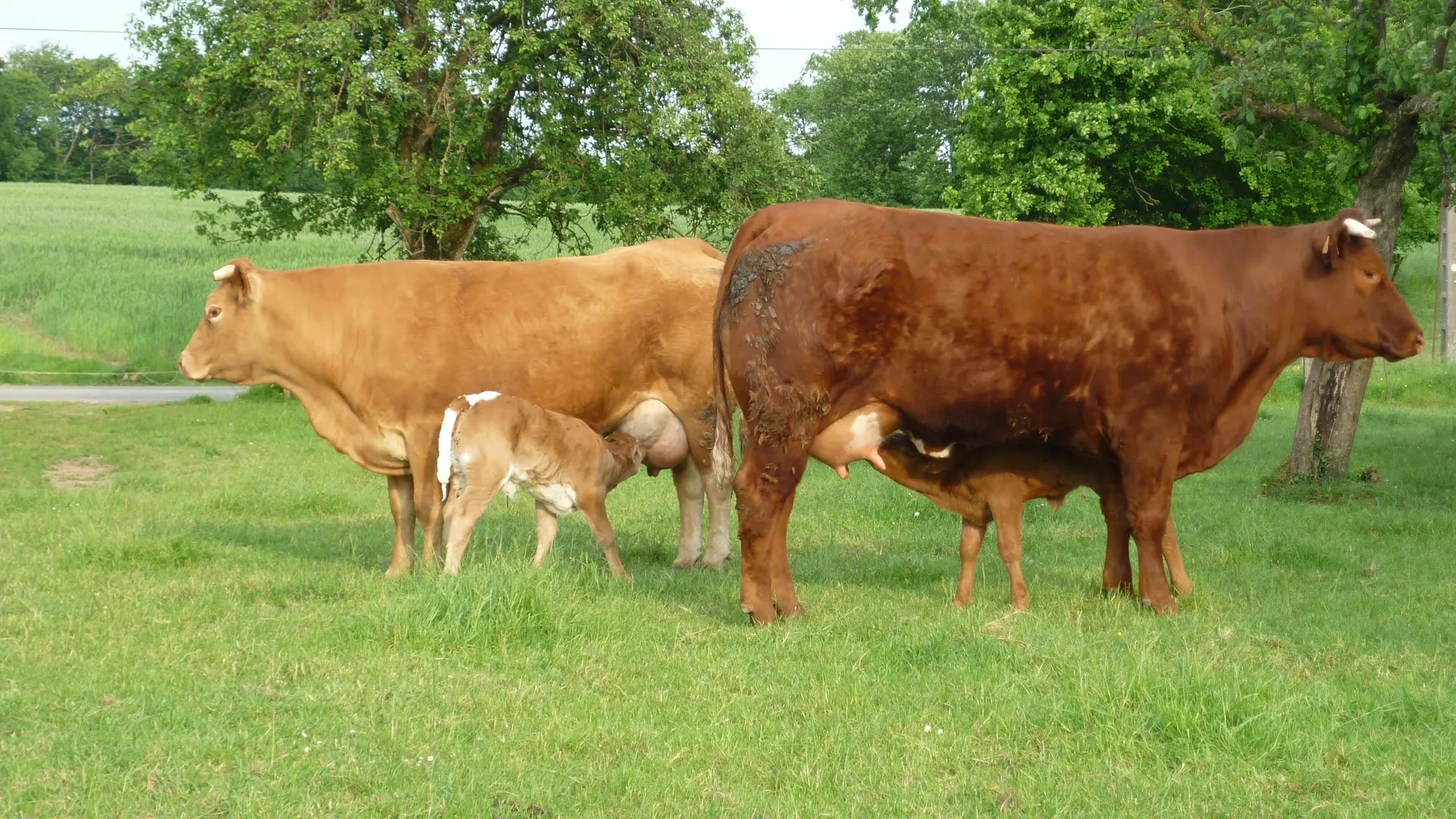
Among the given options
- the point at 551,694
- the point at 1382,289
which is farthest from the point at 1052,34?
the point at 551,694

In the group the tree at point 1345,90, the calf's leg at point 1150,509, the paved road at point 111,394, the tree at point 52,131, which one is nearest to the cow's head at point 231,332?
the calf's leg at point 1150,509

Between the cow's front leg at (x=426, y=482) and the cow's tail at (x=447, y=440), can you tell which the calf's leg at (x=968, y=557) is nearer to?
the cow's tail at (x=447, y=440)

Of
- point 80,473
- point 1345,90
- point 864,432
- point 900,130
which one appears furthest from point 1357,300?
point 900,130

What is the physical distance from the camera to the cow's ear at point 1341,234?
296 inches

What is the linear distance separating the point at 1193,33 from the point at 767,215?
25.7 ft

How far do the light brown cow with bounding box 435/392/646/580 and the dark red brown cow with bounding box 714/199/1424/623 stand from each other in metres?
1.14

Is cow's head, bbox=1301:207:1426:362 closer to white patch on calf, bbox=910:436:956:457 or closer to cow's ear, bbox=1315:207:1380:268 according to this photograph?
cow's ear, bbox=1315:207:1380:268

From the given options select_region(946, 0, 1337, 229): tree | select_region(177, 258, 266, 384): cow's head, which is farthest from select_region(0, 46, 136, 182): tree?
select_region(177, 258, 266, 384): cow's head

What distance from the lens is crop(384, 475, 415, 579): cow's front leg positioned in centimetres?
849

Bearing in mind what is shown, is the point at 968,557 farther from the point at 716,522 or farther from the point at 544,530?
the point at 544,530

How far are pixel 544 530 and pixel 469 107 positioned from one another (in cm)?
1241

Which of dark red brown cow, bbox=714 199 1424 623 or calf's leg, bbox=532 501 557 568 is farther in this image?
calf's leg, bbox=532 501 557 568

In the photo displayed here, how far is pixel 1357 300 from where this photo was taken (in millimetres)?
7699

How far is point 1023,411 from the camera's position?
7.36 m
